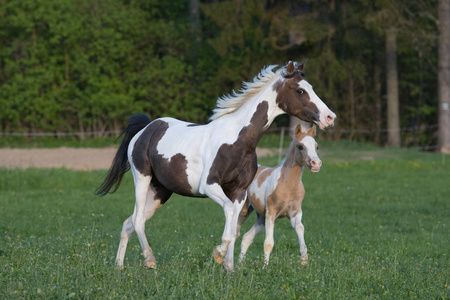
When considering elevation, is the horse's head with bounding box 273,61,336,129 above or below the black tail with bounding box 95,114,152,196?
above

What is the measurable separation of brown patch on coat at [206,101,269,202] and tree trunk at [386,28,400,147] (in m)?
26.1

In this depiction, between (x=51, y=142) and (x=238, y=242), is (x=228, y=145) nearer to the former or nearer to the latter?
A: (x=238, y=242)

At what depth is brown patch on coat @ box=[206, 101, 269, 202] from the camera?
6.96 m

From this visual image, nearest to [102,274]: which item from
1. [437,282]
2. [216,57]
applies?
[437,282]

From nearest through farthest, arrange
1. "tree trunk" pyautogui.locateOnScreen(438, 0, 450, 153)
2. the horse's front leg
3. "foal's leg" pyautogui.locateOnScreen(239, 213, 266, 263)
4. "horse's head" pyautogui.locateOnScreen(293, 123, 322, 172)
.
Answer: the horse's front leg < "horse's head" pyautogui.locateOnScreen(293, 123, 322, 172) < "foal's leg" pyautogui.locateOnScreen(239, 213, 266, 263) < "tree trunk" pyautogui.locateOnScreen(438, 0, 450, 153)

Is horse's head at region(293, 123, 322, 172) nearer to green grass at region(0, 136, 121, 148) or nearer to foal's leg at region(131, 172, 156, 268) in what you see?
foal's leg at region(131, 172, 156, 268)

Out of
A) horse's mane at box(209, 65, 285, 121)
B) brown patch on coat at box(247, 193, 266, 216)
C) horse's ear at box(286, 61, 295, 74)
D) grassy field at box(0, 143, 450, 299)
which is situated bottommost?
grassy field at box(0, 143, 450, 299)

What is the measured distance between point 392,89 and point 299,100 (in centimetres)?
2665

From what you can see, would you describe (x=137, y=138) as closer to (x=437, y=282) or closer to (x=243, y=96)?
(x=243, y=96)

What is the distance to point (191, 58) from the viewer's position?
35.5m

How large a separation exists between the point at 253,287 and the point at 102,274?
58.4 inches

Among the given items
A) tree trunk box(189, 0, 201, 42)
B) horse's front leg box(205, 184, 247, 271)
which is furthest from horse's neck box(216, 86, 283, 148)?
tree trunk box(189, 0, 201, 42)

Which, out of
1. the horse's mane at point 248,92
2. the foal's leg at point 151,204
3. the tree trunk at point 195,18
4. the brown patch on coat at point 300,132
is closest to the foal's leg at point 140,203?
the foal's leg at point 151,204

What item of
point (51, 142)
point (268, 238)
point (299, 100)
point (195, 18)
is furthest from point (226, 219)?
point (195, 18)
